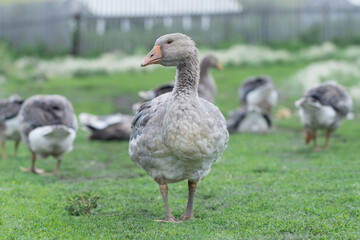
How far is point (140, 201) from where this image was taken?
6.75m

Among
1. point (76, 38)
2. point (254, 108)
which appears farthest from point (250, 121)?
point (76, 38)

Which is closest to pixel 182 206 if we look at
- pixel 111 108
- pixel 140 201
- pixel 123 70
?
pixel 140 201

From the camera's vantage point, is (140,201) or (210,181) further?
(210,181)

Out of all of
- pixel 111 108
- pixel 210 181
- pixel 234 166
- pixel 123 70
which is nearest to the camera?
pixel 210 181

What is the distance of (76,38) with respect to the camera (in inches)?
1030

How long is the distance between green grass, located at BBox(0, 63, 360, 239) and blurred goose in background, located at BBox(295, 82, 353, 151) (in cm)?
56

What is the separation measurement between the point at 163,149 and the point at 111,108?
1055cm

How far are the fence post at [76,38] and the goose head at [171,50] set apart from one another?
21.2m

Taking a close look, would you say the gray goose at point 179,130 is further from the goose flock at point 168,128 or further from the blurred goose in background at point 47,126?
the blurred goose in background at point 47,126

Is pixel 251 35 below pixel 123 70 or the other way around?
the other way around

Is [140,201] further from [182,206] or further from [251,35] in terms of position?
[251,35]

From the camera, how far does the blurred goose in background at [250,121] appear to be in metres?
12.1

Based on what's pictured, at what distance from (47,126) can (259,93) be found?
22.7 ft

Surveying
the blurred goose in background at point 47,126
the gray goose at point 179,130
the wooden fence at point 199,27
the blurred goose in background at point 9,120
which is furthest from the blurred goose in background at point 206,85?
the wooden fence at point 199,27
